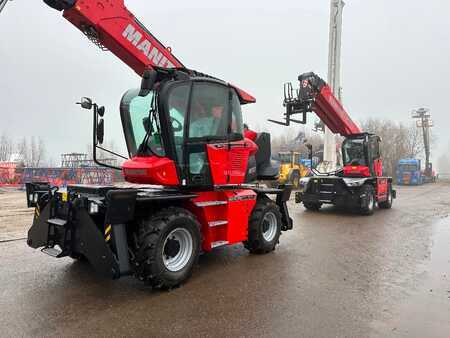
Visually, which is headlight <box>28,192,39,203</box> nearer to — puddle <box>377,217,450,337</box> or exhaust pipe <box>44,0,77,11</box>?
exhaust pipe <box>44,0,77,11</box>

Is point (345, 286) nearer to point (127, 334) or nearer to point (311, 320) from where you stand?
point (311, 320)

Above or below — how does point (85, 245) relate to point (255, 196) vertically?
below

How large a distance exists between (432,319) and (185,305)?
8.78 feet

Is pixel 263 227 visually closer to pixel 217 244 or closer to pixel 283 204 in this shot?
pixel 283 204

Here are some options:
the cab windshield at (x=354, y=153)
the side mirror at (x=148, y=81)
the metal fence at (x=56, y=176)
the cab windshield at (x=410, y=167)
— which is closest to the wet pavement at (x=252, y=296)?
the side mirror at (x=148, y=81)

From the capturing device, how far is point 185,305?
3.85m

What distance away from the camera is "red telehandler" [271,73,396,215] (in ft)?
34.3

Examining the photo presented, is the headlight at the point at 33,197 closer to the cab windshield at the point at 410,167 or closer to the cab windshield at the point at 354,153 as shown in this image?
the cab windshield at the point at 354,153

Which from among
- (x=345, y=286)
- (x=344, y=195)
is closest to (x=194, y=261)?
(x=345, y=286)

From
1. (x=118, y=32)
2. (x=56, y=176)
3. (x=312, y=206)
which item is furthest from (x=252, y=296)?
(x=56, y=176)

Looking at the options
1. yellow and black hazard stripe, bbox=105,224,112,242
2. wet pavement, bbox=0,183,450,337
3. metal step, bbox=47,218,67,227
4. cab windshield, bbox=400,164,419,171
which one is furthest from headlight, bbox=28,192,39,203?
cab windshield, bbox=400,164,419,171

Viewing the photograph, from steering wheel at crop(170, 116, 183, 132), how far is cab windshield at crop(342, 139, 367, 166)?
865cm

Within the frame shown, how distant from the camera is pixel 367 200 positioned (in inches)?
421

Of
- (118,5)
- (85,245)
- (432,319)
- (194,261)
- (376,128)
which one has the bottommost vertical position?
(432,319)
